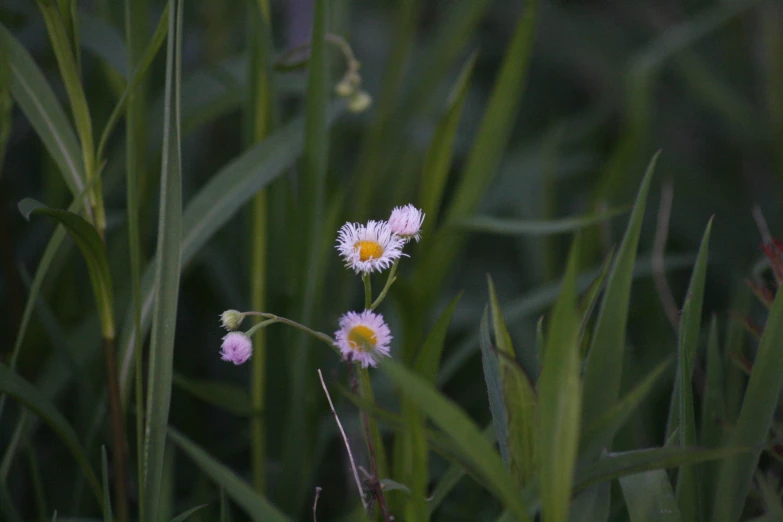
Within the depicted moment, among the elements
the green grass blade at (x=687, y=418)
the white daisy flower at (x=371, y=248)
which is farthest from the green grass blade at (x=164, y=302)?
the green grass blade at (x=687, y=418)

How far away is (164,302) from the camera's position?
498 millimetres

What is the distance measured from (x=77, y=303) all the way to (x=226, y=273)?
192 millimetres

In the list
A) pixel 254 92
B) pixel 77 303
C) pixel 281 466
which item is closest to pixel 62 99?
pixel 77 303

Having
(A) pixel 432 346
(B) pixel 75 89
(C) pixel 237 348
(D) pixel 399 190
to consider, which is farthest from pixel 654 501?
(D) pixel 399 190

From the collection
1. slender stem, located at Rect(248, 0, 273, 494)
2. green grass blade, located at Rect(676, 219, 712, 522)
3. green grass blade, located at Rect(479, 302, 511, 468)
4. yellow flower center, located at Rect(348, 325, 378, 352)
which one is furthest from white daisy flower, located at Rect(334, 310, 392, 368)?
slender stem, located at Rect(248, 0, 273, 494)

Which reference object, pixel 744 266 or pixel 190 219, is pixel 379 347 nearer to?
pixel 190 219

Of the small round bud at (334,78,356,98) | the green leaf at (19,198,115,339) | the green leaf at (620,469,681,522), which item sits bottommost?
the green leaf at (620,469,681,522)

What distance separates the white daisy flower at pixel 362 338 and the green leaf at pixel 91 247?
8.7 inches

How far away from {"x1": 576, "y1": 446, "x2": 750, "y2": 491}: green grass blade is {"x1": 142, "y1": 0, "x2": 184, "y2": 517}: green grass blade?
286mm

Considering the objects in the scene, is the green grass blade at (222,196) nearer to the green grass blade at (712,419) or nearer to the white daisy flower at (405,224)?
the white daisy flower at (405,224)

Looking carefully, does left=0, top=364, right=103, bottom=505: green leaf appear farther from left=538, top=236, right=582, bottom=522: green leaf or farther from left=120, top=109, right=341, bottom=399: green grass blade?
left=538, top=236, right=582, bottom=522: green leaf

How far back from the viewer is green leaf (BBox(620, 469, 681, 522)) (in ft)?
1.54

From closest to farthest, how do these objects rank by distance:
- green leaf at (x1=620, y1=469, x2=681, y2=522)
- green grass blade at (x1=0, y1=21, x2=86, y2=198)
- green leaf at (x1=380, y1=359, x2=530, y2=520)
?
green leaf at (x1=380, y1=359, x2=530, y2=520) < green leaf at (x1=620, y1=469, x2=681, y2=522) < green grass blade at (x1=0, y1=21, x2=86, y2=198)

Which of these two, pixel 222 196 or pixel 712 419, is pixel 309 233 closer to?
pixel 222 196
